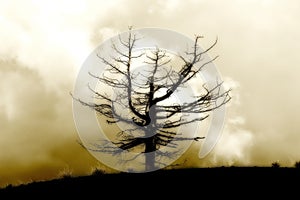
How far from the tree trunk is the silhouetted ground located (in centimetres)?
472

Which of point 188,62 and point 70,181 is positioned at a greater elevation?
point 188,62

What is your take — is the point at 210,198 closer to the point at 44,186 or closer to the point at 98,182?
the point at 98,182

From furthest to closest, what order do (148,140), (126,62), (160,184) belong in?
1. (126,62)
2. (148,140)
3. (160,184)

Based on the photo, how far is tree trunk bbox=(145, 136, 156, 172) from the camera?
970 inches

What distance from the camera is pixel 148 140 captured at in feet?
83.8

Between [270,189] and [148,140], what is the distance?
36.6ft

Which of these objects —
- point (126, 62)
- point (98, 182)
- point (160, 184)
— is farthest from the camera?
point (126, 62)

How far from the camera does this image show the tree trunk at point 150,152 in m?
24.6

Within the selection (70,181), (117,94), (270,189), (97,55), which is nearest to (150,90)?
(117,94)

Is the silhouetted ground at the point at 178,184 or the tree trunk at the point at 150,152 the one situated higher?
the tree trunk at the point at 150,152

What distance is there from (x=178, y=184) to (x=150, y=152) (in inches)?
340

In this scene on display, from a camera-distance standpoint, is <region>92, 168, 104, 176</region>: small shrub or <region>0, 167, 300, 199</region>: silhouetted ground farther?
<region>92, 168, 104, 176</region>: small shrub

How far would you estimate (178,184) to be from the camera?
55.0ft

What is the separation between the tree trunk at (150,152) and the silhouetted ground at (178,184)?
15.5 feet
